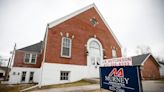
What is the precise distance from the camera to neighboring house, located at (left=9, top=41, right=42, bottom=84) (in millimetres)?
17989

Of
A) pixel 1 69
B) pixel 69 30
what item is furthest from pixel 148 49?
pixel 1 69

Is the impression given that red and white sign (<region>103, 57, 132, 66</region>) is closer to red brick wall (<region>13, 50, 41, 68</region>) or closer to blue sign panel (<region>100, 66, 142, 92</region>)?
blue sign panel (<region>100, 66, 142, 92</region>)

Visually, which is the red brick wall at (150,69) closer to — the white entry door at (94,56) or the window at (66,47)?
the white entry door at (94,56)

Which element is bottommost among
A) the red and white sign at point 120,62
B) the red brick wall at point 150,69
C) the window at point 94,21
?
the red brick wall at point 150,69

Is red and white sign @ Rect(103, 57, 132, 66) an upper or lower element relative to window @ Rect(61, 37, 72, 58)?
lower

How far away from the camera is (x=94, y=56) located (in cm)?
1413

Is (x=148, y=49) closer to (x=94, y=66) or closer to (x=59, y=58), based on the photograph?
(x=94, y=66)

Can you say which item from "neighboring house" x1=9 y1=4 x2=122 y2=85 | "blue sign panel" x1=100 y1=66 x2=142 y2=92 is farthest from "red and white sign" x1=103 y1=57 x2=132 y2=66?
"neighboring house" x1=9 y1=4 x2=122 y2=85

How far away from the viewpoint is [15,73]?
59.1 feet

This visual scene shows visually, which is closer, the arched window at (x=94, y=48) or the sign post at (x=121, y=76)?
the sign post at (x=121, y=76)

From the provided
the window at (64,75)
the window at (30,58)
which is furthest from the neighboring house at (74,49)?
the window at (30,58)

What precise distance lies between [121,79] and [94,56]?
950 cm

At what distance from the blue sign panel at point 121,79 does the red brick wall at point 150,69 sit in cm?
2108

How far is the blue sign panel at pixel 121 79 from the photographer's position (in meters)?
4.00
